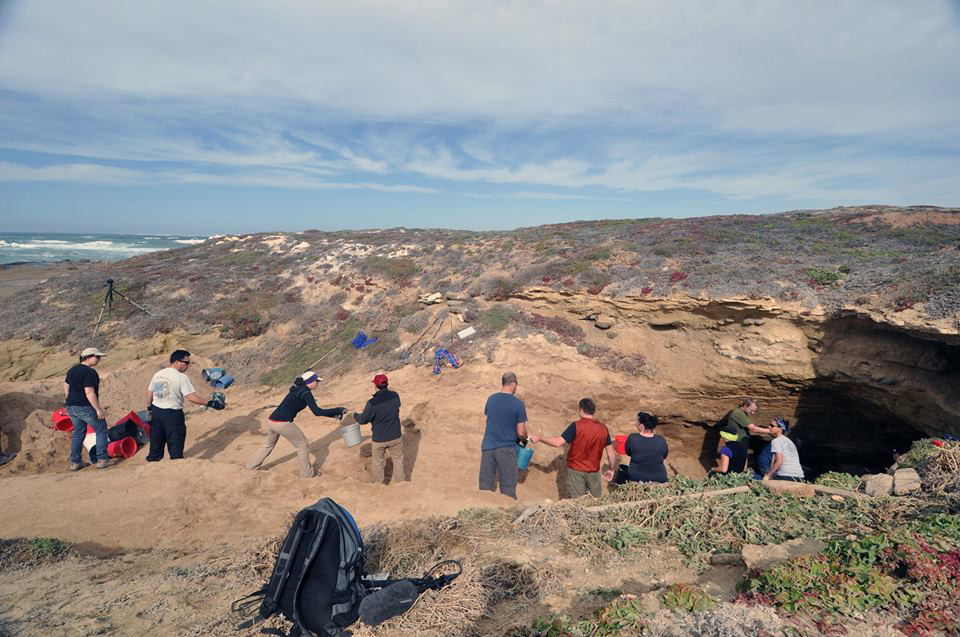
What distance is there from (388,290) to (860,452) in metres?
16.2

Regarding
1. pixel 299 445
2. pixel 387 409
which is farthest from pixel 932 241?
pixel 299 445

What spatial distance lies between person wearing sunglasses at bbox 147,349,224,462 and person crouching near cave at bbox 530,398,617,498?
5.94 m

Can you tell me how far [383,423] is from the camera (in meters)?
7.64

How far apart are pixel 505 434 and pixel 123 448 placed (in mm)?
7418

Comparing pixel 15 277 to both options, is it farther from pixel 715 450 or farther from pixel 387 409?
pixel 715 450

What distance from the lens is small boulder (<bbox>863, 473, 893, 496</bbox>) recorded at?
5418 millimetres

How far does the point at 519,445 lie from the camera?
7578mm

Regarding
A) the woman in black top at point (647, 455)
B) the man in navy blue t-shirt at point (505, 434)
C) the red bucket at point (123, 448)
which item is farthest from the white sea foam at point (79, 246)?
the woman in black top at point (647, 455)

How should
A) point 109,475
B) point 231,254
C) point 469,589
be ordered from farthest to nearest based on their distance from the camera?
point 231,254, point 109,475, point 469,589

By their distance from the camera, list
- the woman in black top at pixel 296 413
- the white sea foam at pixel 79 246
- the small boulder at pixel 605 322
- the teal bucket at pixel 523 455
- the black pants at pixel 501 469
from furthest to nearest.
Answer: the white sea foam at pixel 79 246, the small boulder at pixel 605 322, the teal bucket at pixel 523 455, the woman in black top at pixel 296 413, the black pants at pixel 501 469

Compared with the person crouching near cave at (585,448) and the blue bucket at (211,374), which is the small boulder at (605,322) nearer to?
the person crouching near cave at (585,448)

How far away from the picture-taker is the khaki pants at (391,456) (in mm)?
7840

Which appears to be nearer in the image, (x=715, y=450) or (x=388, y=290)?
(x=715, y=450)

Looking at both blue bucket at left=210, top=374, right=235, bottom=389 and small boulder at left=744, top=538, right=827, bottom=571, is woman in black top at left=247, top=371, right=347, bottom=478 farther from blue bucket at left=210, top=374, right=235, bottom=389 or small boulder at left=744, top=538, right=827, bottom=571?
blue bucket at left=210, top=374, right=235, bottom=389
